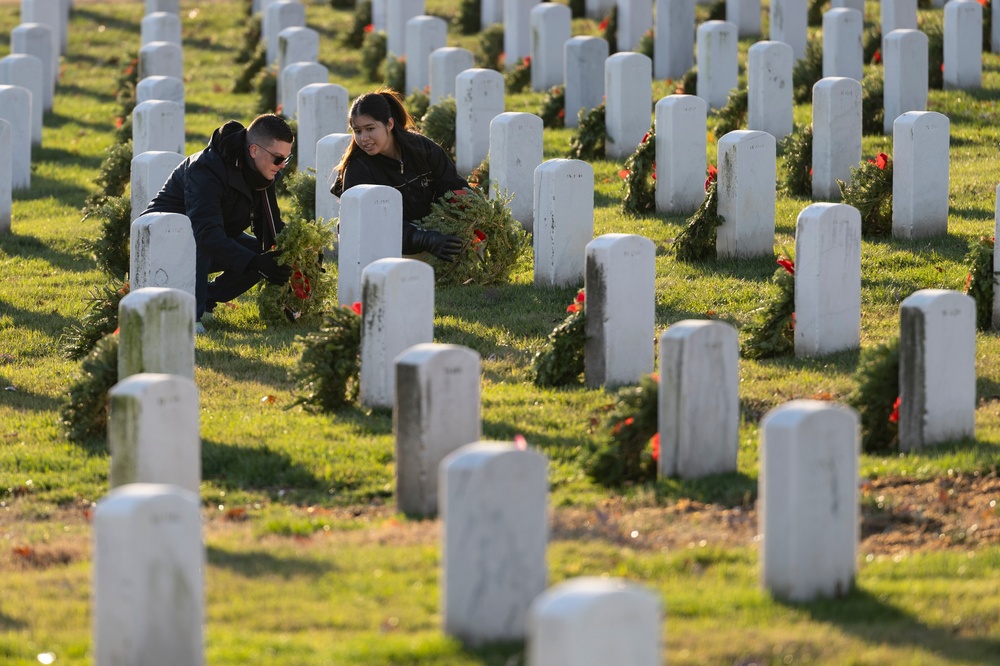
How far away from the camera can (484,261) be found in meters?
10.3

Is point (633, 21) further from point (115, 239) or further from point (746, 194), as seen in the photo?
point (115, 239)

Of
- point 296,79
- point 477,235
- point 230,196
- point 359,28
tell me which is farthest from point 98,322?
point 359,28

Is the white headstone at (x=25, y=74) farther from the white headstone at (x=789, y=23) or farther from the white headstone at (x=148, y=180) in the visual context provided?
the white headstone at (x=789, y=23)

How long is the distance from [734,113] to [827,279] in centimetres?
582

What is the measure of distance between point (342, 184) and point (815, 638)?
6.12 metres

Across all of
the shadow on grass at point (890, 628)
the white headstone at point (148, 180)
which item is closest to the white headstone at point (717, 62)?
the white headstone at point (148, 180)

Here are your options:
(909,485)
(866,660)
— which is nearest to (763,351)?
(909,485)

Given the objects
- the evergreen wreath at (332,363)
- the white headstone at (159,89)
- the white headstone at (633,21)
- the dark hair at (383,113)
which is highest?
the white headstone at (633,21)

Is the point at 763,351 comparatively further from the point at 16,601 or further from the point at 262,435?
the point at 16,601

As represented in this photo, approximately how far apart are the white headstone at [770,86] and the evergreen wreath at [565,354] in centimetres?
590

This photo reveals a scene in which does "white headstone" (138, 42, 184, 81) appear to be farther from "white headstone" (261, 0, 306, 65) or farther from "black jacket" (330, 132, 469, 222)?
"black jacket" (330, 132, 469, 222)

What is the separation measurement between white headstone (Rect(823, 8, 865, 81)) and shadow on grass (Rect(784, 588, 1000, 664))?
10.5 m

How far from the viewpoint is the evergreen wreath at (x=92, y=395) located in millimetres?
7281

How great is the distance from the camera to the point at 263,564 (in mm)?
5520
